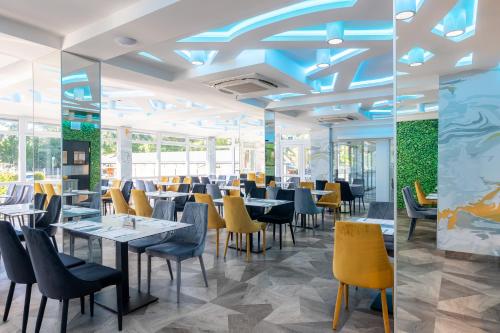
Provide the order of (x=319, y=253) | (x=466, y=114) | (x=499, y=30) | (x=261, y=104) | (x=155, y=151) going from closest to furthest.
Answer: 1. (x=499, y=30)
2. (x=466, y=114)
3. (x=319, y=253)
4. (x=261, y=104)
5. (x=155, y=151)

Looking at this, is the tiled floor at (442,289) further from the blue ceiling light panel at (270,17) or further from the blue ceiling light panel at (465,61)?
the blue ceiling light panel at (465,61)

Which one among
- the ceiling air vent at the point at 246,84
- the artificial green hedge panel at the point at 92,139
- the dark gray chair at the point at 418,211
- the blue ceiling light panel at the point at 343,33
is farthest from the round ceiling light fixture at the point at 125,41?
the dark gray chair at the point at 418,211

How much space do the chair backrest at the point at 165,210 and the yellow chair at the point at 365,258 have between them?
2250mm

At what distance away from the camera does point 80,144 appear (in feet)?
14.3

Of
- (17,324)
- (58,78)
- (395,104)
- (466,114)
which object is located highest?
(58,78)

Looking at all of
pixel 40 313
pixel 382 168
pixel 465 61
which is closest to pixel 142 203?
pixel 40 313

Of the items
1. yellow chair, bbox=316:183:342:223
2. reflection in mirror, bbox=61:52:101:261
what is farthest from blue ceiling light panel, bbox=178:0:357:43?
yellow chair, bbox=316:183:342:223

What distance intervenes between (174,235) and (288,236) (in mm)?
2898

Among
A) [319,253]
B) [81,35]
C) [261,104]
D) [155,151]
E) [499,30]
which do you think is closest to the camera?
[499,30]

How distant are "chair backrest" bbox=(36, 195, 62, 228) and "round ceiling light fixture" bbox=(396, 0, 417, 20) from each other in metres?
4.82

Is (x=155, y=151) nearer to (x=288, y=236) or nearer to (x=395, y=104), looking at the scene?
(x=288, y=236)

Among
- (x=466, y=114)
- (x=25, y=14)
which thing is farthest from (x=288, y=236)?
(x=25, y=14)

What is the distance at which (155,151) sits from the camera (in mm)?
13758

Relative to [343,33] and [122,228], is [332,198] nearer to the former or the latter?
[343,33]
